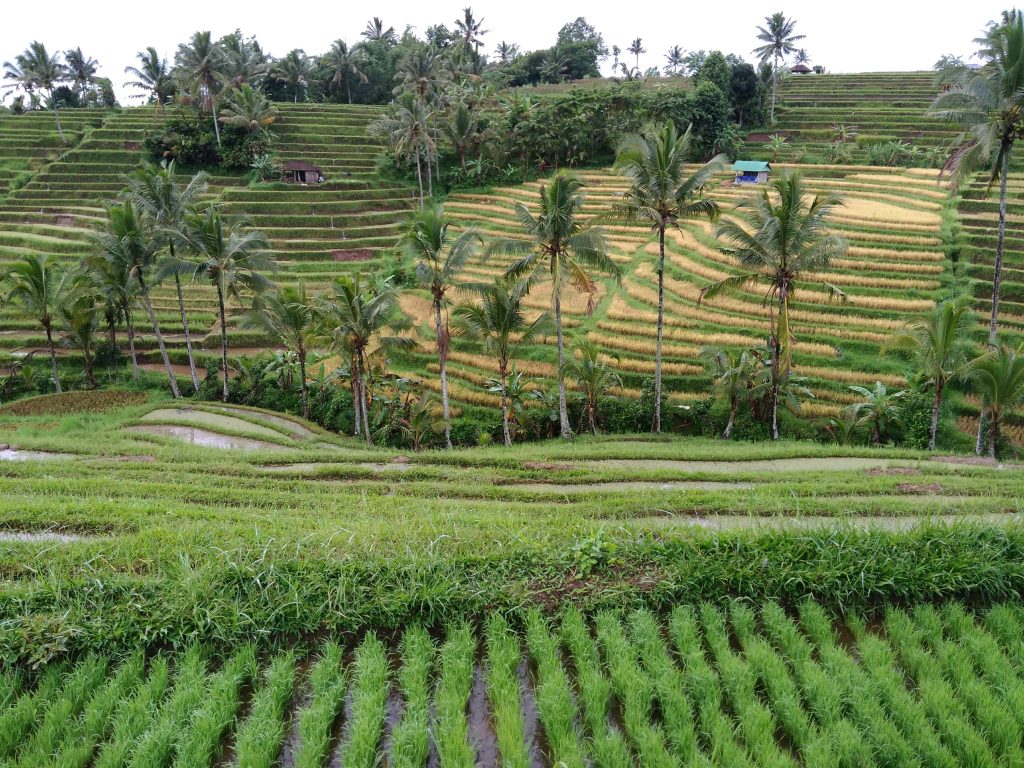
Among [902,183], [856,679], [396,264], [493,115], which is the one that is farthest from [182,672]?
[493,115]

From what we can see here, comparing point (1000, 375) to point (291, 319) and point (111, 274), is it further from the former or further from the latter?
point (111, 274)

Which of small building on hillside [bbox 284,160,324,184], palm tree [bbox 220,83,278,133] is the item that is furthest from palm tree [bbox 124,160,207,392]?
palm tree [bbox 220,83,278,133]

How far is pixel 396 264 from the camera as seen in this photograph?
33375 mm

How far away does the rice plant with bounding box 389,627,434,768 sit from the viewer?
Result: 17.9 ft

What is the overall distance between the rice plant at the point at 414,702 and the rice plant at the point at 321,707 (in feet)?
1.93

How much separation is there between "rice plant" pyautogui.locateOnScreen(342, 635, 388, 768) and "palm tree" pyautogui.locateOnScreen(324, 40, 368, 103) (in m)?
66.0

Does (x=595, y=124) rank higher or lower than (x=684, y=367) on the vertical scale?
higher

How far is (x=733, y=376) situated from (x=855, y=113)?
49.2 metres

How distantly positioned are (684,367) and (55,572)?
17583 mm

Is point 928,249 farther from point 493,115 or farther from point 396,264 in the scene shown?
point 493,115

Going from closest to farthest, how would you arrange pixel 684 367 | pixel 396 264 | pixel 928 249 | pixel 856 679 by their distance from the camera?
pixel 856 679 → pixel 684 367 → pixel 928 249 → pixel 396 264

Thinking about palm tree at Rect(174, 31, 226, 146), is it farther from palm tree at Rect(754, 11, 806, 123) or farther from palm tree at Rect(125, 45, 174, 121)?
→ palm tree at Rect(754, 11, 806, 123)

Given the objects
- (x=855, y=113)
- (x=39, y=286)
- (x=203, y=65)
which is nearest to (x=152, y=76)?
(x=203, y=65)

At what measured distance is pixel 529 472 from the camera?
12.5m
